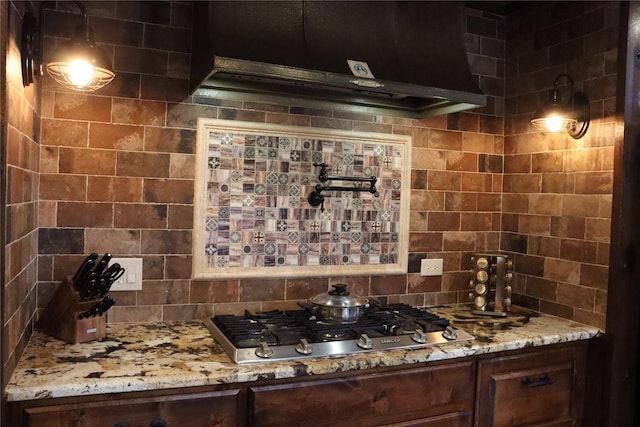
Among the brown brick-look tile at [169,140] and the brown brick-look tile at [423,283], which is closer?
the brown brick-look tile at [169,140]

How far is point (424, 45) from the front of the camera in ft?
7.27

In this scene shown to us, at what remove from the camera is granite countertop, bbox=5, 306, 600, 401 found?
1.51 metres

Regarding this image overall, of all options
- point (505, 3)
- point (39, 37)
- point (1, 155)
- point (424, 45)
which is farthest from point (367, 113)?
point (1, 155)

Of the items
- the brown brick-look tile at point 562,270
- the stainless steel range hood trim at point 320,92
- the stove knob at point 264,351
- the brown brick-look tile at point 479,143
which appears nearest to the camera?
the stove knob at point 264,351

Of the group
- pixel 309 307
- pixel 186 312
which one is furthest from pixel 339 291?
pixel 186 312

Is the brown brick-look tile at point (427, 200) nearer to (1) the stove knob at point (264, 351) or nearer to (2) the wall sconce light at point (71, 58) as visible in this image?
(1) the stove knob at point (264, 351)

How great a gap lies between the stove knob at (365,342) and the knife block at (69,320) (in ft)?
3.06

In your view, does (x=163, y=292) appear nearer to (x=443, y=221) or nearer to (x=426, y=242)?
(x=426, y=242)

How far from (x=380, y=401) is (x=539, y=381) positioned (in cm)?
77

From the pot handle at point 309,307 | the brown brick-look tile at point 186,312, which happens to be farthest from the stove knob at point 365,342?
the brown brick-look tile at point 186,312

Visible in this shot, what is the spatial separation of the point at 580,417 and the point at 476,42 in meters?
1.88

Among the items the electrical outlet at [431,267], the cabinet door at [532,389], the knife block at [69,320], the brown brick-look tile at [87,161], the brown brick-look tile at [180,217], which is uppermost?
the brown brick-look tile at [87,161]

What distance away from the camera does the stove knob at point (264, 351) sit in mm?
1756

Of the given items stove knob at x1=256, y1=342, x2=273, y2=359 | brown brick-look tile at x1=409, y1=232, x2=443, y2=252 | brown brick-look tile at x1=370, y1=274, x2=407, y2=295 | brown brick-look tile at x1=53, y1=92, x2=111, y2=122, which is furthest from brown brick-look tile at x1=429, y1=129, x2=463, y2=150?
brown brick-look tile at x1=53, y1=92, x2=111, y2=122
